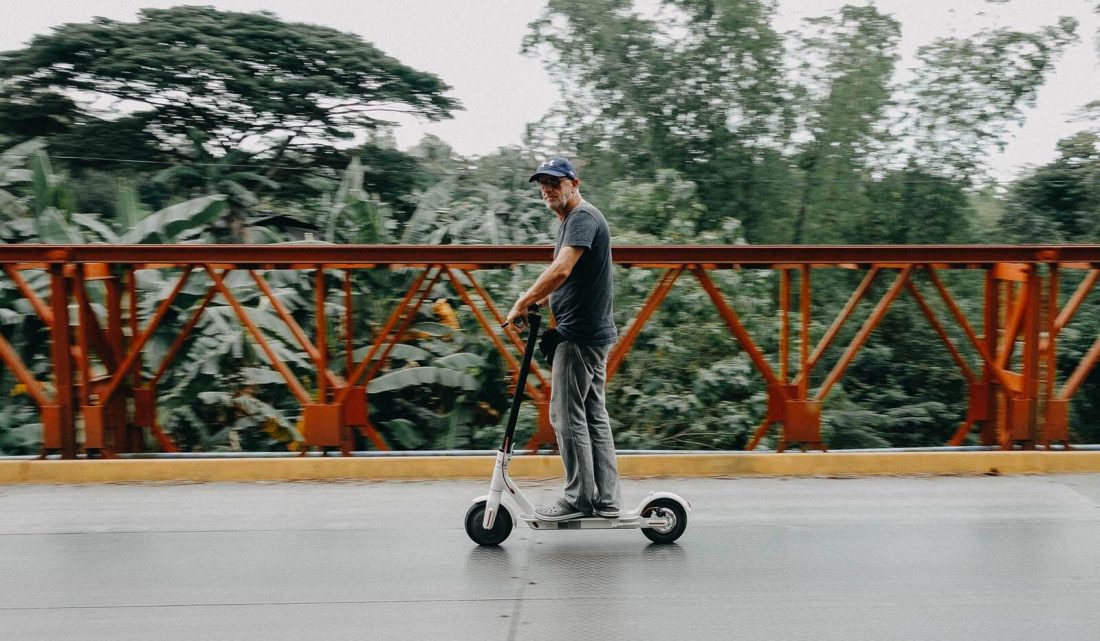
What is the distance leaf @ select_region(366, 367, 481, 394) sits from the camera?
803 cm

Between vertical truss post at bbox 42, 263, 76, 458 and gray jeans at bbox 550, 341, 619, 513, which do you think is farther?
vertical truss post at bbox 42, 263, 76, 458

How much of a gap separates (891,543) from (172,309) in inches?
226

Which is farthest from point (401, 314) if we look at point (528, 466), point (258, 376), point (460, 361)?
point (258, 376)

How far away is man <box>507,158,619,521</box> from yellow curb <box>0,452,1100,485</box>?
1.49m

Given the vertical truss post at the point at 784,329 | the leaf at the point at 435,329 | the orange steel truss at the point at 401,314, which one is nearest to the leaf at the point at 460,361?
the leaf at the point at 435,329

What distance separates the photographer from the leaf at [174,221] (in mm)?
8477

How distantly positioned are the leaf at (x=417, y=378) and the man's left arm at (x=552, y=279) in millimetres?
3610

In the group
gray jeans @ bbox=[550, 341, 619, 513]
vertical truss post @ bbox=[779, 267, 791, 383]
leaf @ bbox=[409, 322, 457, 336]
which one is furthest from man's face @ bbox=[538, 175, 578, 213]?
leaf @ bbox=[409, 322, 457, 336]

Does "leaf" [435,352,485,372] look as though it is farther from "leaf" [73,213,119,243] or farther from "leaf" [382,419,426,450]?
"leaf" [73,213,119,243]

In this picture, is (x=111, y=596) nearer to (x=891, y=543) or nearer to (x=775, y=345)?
(x=891, y=543)

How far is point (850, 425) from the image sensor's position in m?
9.48

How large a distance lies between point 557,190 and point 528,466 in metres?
2.25

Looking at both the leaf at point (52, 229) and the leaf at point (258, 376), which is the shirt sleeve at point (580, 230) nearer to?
the leaf at point (258, 376)

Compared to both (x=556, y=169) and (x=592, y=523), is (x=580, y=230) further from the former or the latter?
(x=592, y=523)
